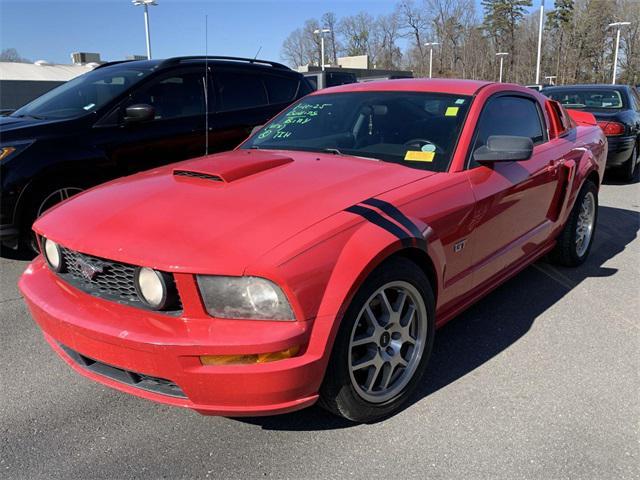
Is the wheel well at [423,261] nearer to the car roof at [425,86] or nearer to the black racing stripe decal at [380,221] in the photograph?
the black racing stripe decal at [380,221]

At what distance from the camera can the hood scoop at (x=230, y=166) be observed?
2.79 metres

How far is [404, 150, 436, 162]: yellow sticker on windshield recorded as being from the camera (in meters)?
3.06

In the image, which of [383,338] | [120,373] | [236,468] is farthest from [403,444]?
Answer: [120,373]

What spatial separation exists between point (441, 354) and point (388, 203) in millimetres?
1131

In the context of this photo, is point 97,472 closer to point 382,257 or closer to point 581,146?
point 382,257

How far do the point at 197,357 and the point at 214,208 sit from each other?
0.69 meters

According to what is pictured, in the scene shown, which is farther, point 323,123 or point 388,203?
point 323,123

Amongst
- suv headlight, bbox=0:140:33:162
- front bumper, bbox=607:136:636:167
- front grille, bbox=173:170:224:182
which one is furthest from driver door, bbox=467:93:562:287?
front bumper, bbox=607:136:636:167

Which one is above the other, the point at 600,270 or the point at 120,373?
the point at 120,373

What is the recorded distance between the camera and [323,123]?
3686mm

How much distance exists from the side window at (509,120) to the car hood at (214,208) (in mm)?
680

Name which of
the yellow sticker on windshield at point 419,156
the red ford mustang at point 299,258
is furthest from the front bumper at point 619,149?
the yellow sticker on windshield at point 419,156

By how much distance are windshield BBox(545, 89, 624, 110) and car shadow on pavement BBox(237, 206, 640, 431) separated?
479 cm

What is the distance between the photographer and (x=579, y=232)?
15.4 ft
